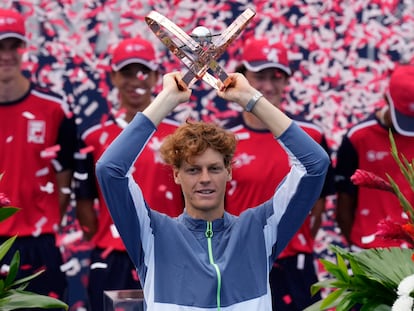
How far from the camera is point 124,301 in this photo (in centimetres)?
471

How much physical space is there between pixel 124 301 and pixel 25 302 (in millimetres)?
401

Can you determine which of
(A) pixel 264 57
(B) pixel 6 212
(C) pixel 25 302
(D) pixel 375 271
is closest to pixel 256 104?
(D) pixel 375 271

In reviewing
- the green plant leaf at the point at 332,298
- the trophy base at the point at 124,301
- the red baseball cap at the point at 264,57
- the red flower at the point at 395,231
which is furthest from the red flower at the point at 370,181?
the red baseball cap at the point at 264,57

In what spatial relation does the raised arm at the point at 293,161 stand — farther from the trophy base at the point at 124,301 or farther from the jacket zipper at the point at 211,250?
the trophy base at the point at 124,301

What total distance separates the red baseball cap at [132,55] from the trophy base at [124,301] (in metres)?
2.38

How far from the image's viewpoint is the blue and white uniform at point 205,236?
15.2 ft

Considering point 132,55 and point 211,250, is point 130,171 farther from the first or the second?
point 132,55

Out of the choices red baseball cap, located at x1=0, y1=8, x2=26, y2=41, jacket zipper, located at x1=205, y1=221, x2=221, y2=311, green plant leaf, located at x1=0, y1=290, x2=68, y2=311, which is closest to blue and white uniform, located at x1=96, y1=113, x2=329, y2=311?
jacket zipper, located at x1=205, y1=221, x2=221, y2=311

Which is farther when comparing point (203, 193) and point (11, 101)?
point (11, 101)

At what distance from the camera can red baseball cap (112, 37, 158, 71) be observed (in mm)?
7023

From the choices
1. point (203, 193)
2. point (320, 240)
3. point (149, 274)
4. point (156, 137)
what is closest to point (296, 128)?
point (203, 193)

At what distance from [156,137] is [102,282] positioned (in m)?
0.82

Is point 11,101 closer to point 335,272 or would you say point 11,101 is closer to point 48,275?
point 48,275

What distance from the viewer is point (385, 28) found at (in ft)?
26.4
